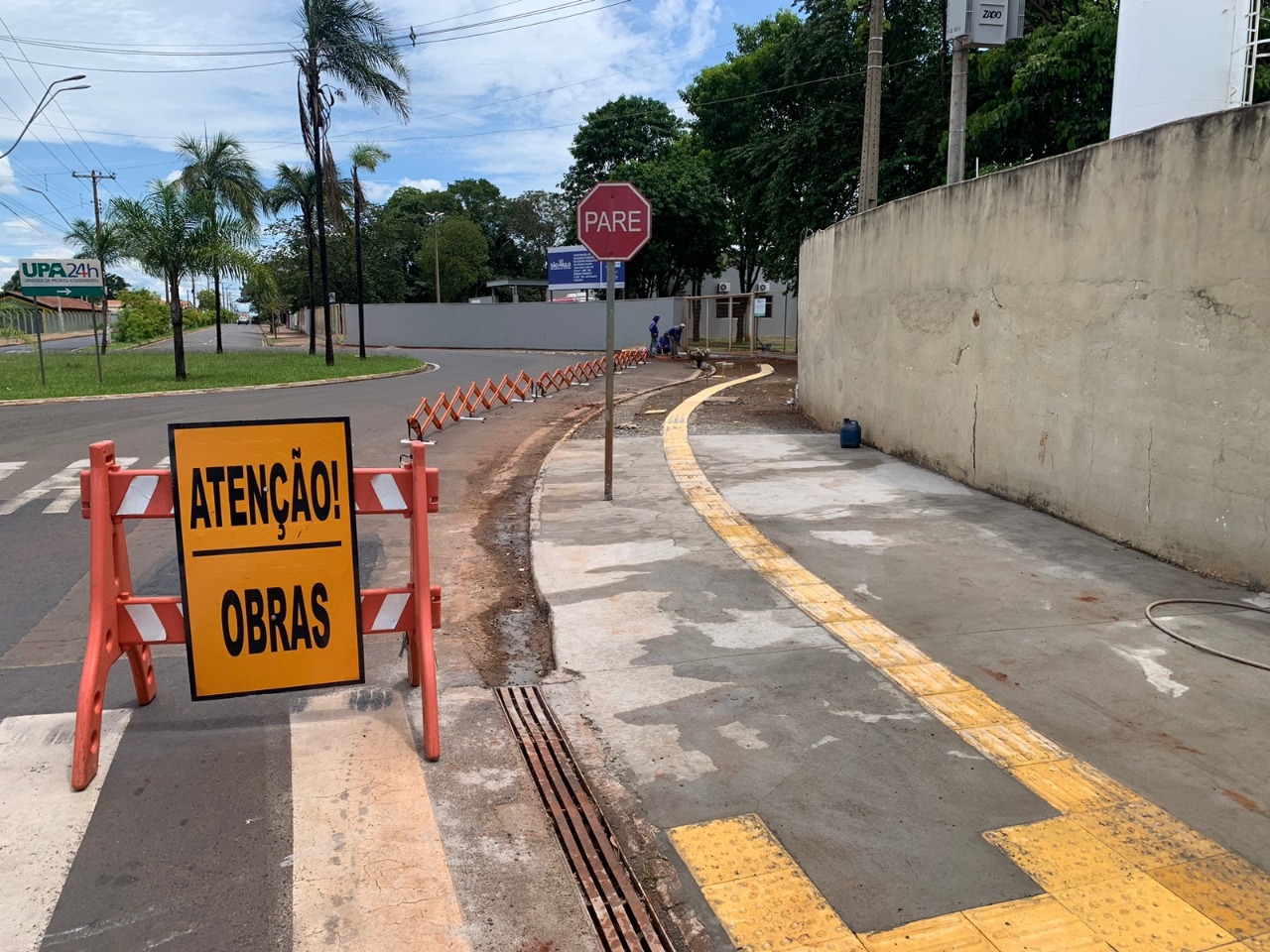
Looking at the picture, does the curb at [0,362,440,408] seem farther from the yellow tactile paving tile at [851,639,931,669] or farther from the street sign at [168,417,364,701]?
the yellow tactile paving tile at [851,639,931,669]

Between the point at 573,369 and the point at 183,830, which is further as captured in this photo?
the point at 573,369

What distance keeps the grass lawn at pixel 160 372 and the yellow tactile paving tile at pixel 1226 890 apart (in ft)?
68.7

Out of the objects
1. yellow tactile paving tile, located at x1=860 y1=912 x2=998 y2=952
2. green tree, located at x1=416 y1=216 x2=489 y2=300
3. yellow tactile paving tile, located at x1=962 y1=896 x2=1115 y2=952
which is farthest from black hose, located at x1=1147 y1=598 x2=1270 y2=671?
green tree, located at x1=416 y1=216 x2=489 y2=300

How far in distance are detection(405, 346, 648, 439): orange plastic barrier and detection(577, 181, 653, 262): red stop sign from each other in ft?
18.0

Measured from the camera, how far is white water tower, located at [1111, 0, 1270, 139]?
7.73 meters

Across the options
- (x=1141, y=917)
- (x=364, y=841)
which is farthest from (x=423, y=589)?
(x=1141, y=917)

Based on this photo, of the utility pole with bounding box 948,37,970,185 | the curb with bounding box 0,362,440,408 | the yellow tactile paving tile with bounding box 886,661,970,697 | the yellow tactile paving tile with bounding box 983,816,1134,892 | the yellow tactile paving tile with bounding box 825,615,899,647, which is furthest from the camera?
the curb with bounding box 0,362,440,408

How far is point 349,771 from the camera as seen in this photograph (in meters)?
3.84

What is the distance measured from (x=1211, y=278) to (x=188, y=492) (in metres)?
6.32

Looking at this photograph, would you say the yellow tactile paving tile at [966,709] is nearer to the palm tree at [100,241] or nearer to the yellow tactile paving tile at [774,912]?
the yellow tactile paving tile at [774,912]

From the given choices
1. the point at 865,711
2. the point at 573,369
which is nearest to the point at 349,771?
the point at 865,711

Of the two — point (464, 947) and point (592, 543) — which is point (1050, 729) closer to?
point (464, 947)

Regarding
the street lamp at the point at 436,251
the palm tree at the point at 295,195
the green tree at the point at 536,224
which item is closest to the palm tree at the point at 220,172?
the palm tree at the point at 295,195

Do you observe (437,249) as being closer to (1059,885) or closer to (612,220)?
(612,220)
